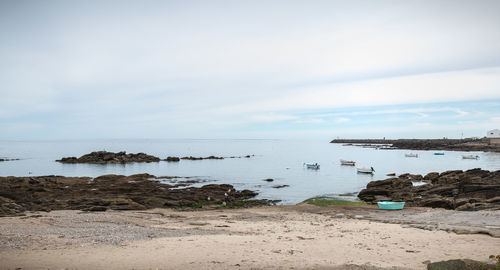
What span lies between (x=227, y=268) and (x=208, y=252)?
2063mm

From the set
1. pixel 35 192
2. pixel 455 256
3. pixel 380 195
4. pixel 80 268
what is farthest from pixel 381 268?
pixel 35 192

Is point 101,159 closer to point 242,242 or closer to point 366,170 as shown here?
point 366,170

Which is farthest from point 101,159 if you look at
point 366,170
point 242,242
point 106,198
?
point 242,242

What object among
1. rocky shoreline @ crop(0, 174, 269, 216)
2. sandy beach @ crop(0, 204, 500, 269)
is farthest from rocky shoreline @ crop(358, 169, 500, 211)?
rocky shoreline @ crop(0, 174, 269, 216)

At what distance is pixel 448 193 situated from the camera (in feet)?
107

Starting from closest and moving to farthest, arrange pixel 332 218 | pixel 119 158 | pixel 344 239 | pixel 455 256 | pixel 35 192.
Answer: pixel 455 256
pixel 344 239
pixel 332 218
pixel 35 192
pixel 119 158

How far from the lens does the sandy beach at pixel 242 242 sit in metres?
11.0

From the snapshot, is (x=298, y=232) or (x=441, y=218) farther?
(x=441, y=218)

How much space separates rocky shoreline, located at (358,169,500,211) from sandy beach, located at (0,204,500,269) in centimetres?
398

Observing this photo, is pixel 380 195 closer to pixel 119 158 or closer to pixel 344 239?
pixel 344 239

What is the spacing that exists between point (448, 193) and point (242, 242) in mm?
26693

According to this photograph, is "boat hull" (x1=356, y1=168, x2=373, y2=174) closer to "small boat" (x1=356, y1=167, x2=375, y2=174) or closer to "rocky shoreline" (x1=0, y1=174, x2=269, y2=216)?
"small boat" (x1=356, y1=167, x2=375, y2=174)

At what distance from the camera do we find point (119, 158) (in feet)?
312

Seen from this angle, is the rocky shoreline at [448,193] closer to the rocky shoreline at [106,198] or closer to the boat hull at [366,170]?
the rocky shoreline at [106,198]
